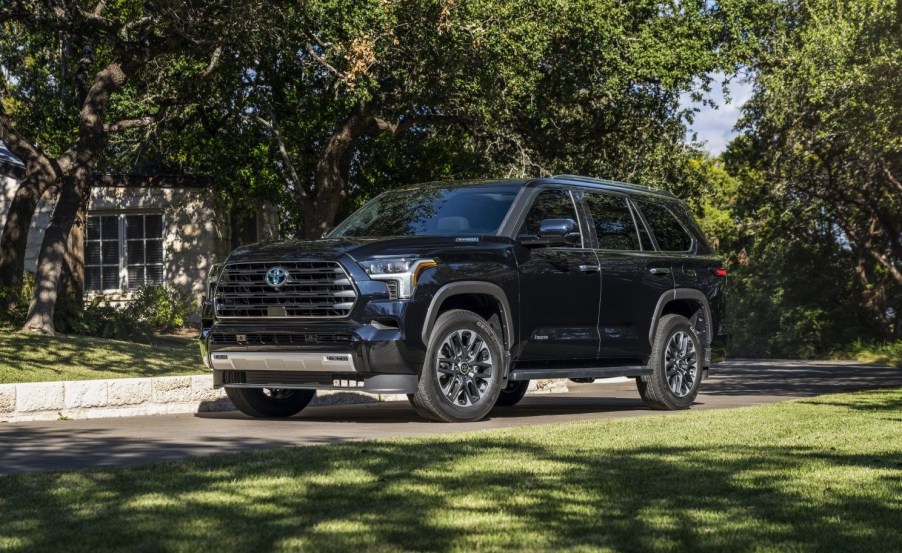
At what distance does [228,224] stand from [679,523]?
2568cm

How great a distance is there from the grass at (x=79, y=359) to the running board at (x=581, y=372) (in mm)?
5260

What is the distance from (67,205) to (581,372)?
34.3ft

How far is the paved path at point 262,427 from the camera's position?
922 cm

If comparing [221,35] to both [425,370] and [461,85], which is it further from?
[425,370]

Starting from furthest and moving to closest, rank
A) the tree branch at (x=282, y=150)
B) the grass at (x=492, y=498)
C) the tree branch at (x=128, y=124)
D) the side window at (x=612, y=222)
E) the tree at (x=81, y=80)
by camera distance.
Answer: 1. the tree branch at (x=282, y=150)
2. the tree branch at (x=128, y=124)
3. the tree at (x=81, y=80)
4. the side window at (x=612, y=222)
5. the grass at (x=492, y=498)

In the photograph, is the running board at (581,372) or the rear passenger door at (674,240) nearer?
the running board at (581,372)

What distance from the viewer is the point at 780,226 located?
42.9 metres

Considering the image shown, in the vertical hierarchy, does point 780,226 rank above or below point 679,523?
above

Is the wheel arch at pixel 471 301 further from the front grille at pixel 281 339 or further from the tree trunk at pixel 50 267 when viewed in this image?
the tree trunk at pixel 50 267

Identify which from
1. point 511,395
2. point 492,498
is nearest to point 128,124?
point 511,395

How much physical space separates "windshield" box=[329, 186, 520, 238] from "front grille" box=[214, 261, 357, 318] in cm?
111

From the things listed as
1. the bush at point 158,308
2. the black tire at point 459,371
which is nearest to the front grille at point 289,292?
the black tire at point 459,371

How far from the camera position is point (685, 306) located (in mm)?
14266

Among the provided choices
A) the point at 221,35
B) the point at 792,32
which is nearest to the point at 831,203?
the point at 792,32
